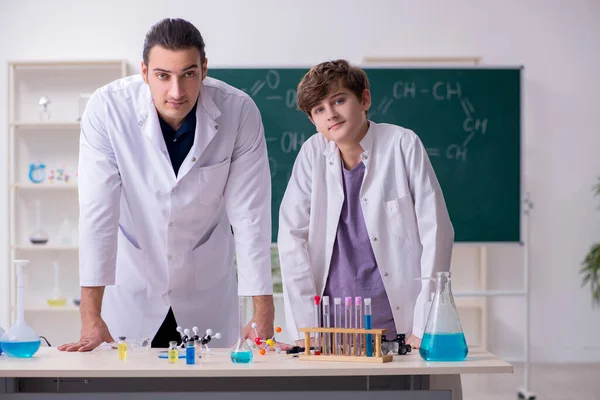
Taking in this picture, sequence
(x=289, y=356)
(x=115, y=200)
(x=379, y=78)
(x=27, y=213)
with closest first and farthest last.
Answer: (x=289, y=356) → (x=115, y=200) → (x=379, y=78) → (x=27, y=213)

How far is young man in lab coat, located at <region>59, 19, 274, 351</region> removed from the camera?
2066 millimetres

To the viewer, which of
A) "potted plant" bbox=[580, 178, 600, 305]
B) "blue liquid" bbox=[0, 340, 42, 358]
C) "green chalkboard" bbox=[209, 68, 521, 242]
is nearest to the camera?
"blue liquid" bbox=[0, 340, 42, 358]

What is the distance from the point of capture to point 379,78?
179 inches

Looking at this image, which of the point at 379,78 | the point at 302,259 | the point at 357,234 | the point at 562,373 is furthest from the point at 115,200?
the point at 562,373

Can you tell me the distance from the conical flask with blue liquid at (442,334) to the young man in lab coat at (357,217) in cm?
39

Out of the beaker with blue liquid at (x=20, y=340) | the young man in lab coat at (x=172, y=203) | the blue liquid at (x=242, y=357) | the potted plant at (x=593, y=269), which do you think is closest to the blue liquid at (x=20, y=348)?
the beaker with blue liquid at (x=20, y=340)

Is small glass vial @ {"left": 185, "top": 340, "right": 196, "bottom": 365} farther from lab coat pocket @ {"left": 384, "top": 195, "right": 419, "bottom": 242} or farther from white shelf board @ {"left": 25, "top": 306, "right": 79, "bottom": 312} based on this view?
white shelf board @ {"left": 25, "top": 306, "right": 79, "bottom": 312}

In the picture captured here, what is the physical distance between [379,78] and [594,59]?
1.58 meters

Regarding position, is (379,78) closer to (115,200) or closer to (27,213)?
(27,213)

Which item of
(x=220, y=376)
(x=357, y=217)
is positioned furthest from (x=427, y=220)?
(x=220, y=376)

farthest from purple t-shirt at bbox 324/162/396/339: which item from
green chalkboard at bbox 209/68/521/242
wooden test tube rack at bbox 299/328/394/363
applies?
green chalkboard at bbox 209/68/521/242

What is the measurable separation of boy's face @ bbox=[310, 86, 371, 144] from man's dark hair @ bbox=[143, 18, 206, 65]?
0.37 m

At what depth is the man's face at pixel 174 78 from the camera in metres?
1.94

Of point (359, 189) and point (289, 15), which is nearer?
point (359, 189)
